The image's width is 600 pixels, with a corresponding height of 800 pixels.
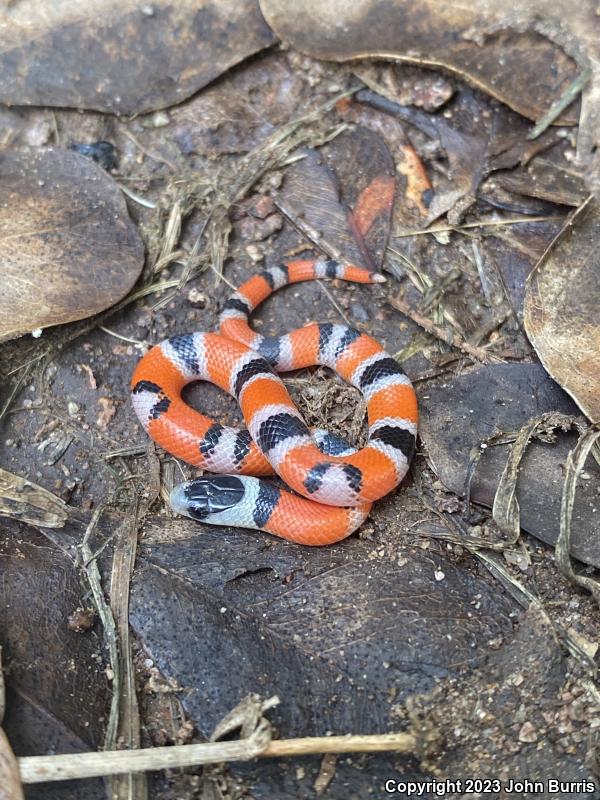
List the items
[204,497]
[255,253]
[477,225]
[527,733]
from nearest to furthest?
1. [527,733]
2. [204,497]
3. [477,225]
4. [255,253]

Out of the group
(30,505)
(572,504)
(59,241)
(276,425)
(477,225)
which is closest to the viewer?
(572,504)

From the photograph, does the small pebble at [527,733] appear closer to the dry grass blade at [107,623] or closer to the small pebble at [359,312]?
the dry grass blade at [107,623]

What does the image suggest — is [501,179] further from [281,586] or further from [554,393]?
[281,586]

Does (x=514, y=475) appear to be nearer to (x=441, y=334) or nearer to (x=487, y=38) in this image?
(x=441, y=334)

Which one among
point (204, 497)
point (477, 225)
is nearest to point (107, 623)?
point (204, 497)

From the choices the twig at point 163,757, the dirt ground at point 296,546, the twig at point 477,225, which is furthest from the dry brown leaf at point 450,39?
the twig at point 163,757

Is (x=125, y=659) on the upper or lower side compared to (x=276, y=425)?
lower

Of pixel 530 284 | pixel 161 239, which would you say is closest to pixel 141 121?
pixel 161 239
